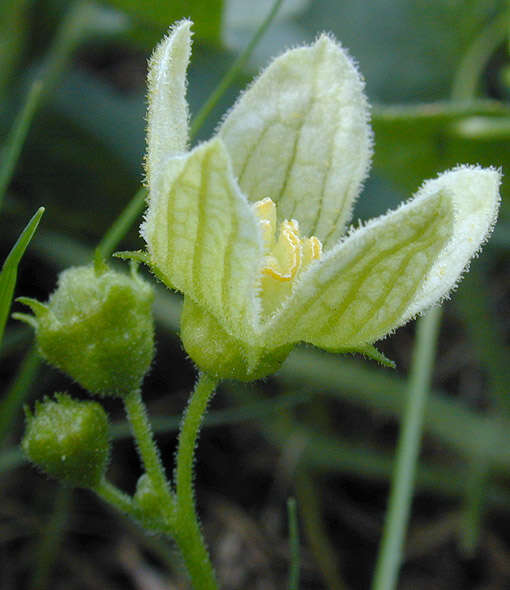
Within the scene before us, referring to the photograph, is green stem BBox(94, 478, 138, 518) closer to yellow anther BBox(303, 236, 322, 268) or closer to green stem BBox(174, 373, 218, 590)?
green stem BBox(174, 373, 218, 590)

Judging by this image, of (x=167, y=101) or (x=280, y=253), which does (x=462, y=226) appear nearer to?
(x=280, y=253)

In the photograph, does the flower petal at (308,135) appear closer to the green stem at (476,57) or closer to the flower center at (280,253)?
the flower center at (280,253)

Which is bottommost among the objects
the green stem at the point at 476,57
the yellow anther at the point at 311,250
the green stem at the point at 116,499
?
the green stem at the point at 116,499

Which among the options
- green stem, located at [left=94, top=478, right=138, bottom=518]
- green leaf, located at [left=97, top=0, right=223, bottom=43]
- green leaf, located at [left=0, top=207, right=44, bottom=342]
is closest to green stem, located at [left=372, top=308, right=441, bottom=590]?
green stem, located at [left=94, top=478, right=138, bottom=518]

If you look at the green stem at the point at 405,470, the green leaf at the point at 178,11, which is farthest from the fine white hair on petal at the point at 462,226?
the green leaf at the point at 178,11

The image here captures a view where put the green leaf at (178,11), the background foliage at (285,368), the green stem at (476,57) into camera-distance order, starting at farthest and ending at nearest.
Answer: the green stem at (476,57)
the green leaf at (178,11)
the background foliage at (285,368)

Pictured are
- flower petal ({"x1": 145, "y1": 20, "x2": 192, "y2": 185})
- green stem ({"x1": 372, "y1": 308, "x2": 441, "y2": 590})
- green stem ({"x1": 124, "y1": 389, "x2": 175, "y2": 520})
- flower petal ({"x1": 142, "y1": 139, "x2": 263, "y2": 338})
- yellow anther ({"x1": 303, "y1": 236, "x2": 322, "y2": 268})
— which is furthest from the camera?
green stem ({"x1": 372, "y1": 308, "x2": 441, "y2": 590})

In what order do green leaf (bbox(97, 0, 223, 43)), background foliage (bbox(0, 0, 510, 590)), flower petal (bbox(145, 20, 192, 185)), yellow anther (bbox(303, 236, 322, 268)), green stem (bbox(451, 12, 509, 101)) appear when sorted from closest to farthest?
flower petal (bbox(145, 20, 192, 185)), yellow anther (bbox(303, 236, 322, 268)), background foliage (bbox(0, 0, 510, 590)), green leaf (bbox(97, 0, 223, 43)), green stem (bbox(451, 12, 509, 101))

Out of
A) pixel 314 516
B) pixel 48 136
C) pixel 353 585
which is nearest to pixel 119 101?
pixel 48 136
